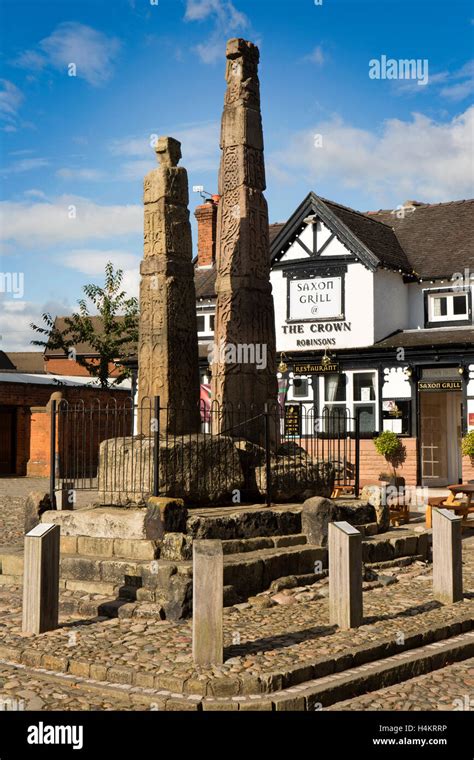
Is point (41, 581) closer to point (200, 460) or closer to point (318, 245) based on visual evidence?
point (200, 460)

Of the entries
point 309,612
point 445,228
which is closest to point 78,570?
point 309,612

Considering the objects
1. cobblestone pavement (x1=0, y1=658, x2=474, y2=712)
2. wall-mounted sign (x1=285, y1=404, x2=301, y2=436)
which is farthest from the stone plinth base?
wall-mounted sign (x1=285, y1=404, x2=301, y2=436)

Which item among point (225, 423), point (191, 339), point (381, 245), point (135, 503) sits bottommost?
point (135, 503)

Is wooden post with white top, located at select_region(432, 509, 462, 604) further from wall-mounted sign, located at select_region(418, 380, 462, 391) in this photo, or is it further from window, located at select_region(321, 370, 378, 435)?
window, located at select_region(321, 370, 378, 435)

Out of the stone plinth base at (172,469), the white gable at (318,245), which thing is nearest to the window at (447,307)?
the white gable at (318,245)

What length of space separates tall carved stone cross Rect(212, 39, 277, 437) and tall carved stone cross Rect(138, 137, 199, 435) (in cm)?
65

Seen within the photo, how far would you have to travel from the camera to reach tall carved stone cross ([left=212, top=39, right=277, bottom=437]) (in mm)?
11453

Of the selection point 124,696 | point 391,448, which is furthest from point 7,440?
point 124,696

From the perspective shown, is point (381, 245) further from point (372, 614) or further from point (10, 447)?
point (372, 614)

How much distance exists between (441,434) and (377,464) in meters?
3.46

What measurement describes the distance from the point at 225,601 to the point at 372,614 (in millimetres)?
1410

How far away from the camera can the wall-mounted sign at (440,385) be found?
71.9 ft

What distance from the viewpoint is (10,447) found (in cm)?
2869
